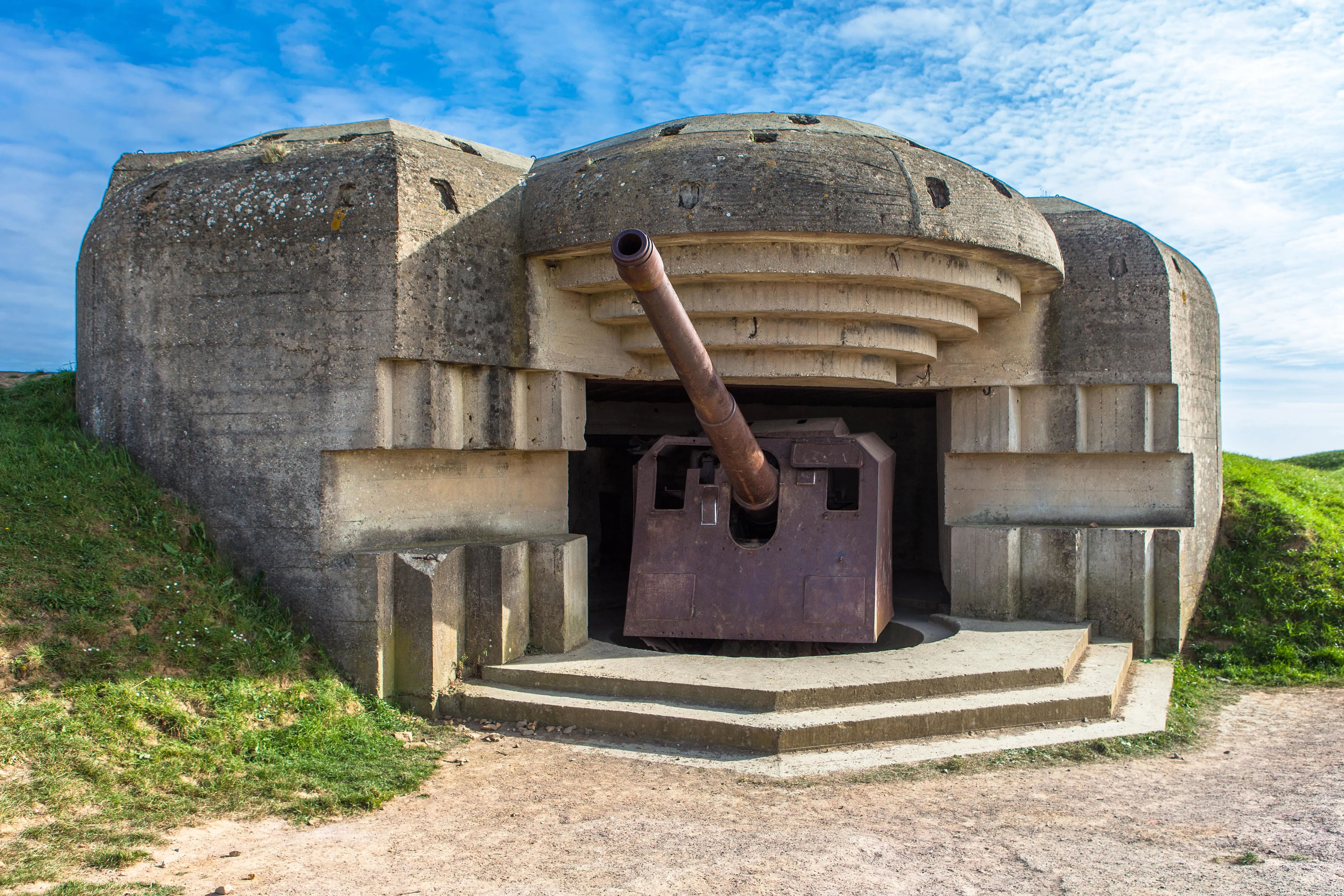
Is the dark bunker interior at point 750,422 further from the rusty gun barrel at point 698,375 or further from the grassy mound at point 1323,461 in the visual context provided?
the grassy mound at point 1323,461

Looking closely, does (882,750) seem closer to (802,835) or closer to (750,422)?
(802,835)

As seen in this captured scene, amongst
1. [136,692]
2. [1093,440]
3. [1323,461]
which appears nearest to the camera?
[136,692]

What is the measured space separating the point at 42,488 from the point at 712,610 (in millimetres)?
4033

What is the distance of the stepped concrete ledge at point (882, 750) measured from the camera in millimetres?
4660

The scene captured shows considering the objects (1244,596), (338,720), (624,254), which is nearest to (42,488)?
(338,720)

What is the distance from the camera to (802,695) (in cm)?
516

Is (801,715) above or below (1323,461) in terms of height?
below

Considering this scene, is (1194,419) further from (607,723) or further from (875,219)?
(607,723)

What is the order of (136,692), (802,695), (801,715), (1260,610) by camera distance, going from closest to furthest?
(136,692) → (801,715) → (802,695) → (1260,610)

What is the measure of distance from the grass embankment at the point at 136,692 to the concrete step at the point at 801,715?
68 centimetres

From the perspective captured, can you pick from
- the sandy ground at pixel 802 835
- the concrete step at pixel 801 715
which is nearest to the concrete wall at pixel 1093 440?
the concrete step at pixel 801 715

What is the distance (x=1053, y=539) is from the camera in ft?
23.7

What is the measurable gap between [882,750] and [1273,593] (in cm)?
465

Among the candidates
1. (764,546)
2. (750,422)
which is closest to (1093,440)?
(764,546)
